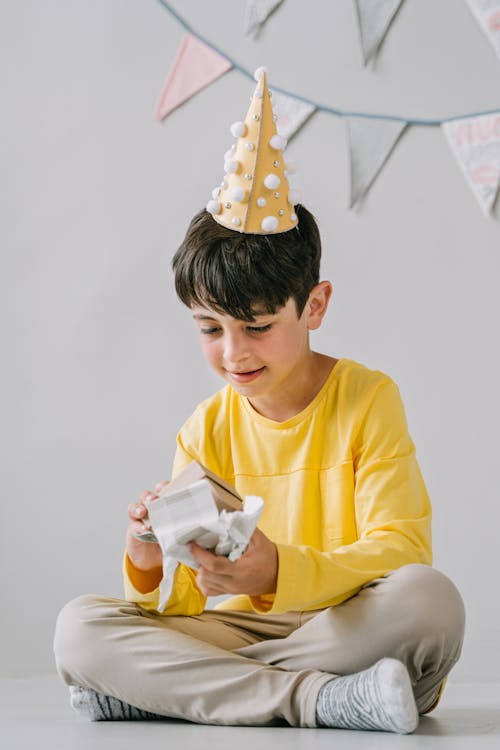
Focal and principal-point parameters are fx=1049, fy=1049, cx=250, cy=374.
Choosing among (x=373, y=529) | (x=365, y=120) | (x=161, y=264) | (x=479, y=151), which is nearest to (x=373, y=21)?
(x=365, y=120)

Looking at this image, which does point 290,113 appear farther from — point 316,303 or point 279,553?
point 279,553

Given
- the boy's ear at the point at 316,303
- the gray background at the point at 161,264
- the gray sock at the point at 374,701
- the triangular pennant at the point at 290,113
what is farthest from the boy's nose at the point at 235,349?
the triangular pennant at the point at 290,113

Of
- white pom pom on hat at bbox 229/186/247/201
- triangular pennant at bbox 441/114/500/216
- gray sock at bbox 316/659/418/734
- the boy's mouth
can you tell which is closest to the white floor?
gray sock at bbox 316/659/418/734

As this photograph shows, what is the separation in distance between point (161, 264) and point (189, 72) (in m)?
0.34

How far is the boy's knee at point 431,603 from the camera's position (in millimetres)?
1056

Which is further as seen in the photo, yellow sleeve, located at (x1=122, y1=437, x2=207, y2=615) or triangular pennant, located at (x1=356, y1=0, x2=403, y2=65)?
triangular pennant, located at (x1=356, y1=0, x2=403, y2=65)

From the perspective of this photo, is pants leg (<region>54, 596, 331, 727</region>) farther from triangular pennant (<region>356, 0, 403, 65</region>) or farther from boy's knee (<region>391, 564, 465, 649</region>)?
triangular pennant (<region>356, 0, 403, 65</region>)

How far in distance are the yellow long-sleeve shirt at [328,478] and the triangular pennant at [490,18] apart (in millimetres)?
721

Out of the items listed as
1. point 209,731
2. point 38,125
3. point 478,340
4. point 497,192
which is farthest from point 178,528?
point 38,125

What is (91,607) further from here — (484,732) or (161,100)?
(161,100)

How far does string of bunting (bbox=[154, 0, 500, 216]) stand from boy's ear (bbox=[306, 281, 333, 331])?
1.59 ft

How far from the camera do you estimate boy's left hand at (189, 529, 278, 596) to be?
0.97 m

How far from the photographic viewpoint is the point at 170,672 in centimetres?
109

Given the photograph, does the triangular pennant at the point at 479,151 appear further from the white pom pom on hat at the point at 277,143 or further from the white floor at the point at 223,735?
the white floor at the point at 223,735
